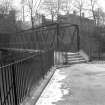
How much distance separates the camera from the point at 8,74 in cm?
263

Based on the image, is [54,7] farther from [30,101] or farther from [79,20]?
[30,101]

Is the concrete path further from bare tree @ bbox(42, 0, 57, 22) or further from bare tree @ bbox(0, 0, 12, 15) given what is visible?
bare tree @ bbox(0, 0, 12, 15)

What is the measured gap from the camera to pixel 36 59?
479cm

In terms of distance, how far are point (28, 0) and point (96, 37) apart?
14963 millimetres

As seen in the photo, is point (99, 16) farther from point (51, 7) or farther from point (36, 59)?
point (36, 59)

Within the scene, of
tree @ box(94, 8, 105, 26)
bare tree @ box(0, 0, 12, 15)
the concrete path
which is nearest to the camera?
the concrete path

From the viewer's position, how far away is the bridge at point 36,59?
2818 mm

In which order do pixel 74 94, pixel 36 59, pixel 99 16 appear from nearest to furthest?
pixel 74 94, pixel 36 59, pixel 99 16

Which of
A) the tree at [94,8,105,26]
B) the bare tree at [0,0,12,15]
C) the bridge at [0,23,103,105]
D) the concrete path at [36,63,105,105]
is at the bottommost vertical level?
the concrete path at [36,63,105,105]

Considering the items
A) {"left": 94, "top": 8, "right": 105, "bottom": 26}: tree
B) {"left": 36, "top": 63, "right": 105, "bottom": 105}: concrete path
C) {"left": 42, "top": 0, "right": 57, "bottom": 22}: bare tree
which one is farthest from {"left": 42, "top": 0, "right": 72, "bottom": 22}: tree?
{"left": 36, "top": 63, "right": 105, "bottom": 105}: concrete path

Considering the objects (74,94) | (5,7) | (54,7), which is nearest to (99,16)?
(54,7)

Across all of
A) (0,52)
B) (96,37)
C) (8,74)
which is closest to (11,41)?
(0,52)

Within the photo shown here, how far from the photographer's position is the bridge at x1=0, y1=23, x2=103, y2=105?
282 cm

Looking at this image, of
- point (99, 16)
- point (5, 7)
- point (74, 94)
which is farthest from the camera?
point (5, 7)
